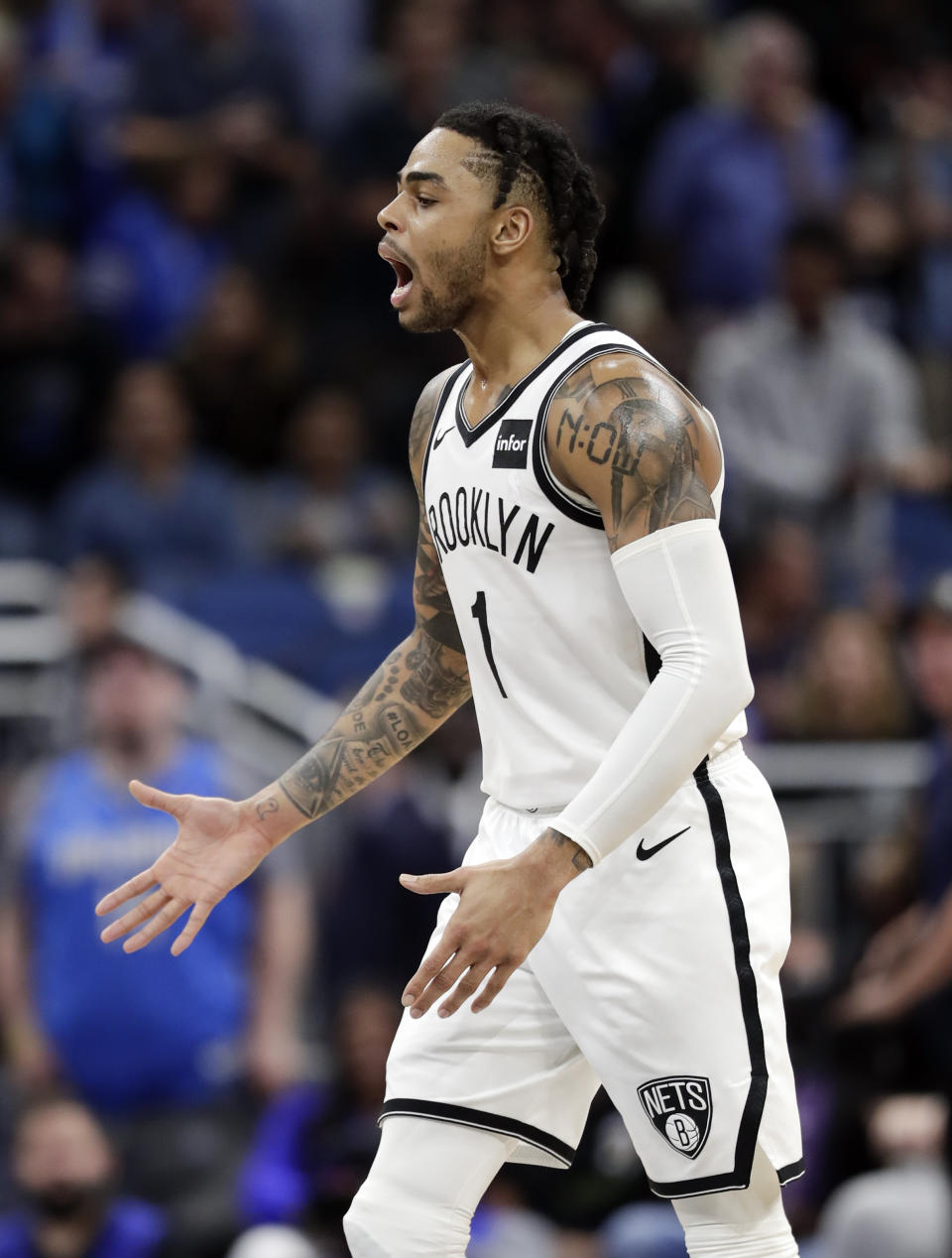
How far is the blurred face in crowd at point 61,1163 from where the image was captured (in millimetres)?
6184

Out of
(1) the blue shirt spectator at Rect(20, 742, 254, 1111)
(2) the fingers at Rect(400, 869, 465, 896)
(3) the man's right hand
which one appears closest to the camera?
(2) the fingers at Rect(400, 869, 465, 896)

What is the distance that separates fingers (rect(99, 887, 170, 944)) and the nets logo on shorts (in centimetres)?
90

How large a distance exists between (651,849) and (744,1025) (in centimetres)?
32

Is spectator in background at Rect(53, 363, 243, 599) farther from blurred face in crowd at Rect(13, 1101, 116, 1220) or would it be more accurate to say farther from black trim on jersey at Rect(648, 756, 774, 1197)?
black trim on jersey at Rect(648, 756, 774, 1197)

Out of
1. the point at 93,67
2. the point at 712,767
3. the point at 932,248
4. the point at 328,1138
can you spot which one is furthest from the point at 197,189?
the point at 712,767

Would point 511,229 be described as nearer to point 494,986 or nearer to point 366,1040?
point 494,986

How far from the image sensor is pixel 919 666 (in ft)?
22.7

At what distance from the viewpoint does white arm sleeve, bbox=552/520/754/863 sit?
3.12 metres

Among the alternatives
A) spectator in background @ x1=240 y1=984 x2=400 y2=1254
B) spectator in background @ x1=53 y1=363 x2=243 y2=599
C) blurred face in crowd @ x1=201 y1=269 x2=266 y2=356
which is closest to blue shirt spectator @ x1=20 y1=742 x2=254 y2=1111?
spectator in background @ x1=240 y1=984 x2=400 y2=1254

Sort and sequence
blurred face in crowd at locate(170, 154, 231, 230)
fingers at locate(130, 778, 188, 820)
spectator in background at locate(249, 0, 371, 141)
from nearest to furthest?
fingers at locate(130, 778, 188, 820)
blurred face in crowd at locate(170, 154, 231, 230)
spectator in background at locate(249, 0, 371, 141)

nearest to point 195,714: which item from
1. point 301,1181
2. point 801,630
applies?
point 301,1181

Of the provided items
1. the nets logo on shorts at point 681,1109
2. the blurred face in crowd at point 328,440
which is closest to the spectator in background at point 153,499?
the blurred face in crowd at point 328,440

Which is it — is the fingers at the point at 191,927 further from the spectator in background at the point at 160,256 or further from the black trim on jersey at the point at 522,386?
the spectator in background at the point at 160,256

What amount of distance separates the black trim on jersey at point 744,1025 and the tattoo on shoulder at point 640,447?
48 centimetres
